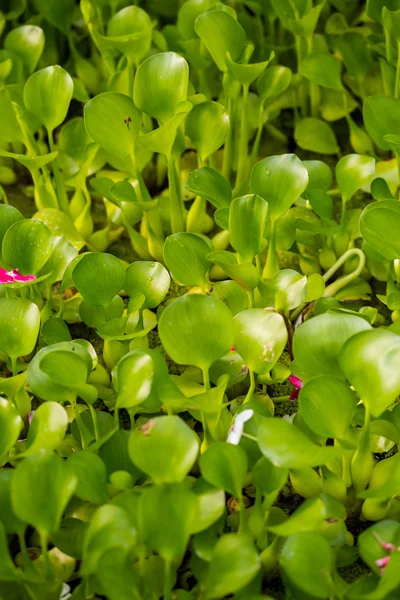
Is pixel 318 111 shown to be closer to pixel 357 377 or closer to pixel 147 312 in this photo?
pixel 147 312

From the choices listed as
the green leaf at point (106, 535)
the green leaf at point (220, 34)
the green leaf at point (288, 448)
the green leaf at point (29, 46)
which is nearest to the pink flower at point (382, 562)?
the green leaf at point (288, 448)

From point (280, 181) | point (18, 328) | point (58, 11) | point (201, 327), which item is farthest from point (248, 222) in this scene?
point (58, 11)

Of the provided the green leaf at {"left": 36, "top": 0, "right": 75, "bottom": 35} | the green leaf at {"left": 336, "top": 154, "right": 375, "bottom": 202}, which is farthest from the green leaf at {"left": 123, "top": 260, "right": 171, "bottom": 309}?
the green leaf at {"left": 36, "top": 0, "right": 75, "bottom": 35}

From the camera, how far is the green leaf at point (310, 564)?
76cm

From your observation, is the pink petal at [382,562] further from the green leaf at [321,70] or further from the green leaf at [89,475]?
the green leaf at [321,70]

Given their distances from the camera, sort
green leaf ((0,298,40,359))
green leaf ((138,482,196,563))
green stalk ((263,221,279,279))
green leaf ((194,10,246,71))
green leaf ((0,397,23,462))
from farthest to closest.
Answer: green leaf ((194,10,246,71)), green stalk ((263,221,279,279)), green leaf ((0,298,40,359)), green leaf ((0,397,23,462)), green leaf ((138,482,196,563))

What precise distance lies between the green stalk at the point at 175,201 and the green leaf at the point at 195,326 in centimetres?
37

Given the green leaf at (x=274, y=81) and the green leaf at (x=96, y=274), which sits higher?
the green leaf at (x=274, y=81)

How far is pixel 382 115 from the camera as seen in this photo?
1.20 m

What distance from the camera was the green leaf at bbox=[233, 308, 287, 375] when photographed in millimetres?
923

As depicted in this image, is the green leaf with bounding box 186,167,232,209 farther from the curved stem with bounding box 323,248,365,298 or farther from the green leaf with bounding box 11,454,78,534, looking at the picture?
the green leaf with bounding box 11,454,78,534

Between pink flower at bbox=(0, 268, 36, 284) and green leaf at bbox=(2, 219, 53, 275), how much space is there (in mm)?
12

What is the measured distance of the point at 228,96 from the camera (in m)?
1.32

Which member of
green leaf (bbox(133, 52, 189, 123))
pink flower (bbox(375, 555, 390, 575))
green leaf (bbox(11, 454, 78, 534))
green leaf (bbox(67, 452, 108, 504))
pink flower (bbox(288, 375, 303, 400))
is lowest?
pink flower (bbox(288, 375, 303, 400))
